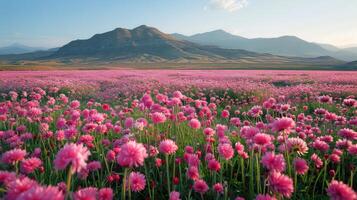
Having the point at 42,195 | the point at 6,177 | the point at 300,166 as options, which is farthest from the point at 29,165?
the point at 300,166

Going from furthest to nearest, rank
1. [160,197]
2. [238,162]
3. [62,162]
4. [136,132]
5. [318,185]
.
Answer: [136,132]
[238,162]
[318,185]
[160,197]
[62,162]

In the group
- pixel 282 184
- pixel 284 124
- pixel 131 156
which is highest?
pixel 284 124

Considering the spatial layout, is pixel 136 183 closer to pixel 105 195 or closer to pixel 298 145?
pixel 105 195

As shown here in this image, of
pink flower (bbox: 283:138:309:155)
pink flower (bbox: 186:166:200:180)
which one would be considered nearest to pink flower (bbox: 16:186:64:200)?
pink flower (bbox: 186:166:200:180)

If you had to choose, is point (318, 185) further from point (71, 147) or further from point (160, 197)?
point (71, 147)

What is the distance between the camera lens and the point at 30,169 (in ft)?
7.45

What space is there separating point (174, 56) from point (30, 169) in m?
163

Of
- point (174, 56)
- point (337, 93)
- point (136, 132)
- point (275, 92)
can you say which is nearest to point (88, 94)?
point (275, 92)

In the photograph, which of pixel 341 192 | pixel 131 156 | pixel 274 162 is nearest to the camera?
pixel 341 192

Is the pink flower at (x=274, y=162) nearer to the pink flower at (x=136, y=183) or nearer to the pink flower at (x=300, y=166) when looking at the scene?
the pink flower at (x=300, y=166)

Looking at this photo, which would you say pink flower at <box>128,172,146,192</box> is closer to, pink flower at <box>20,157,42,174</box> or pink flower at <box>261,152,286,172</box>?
pink flower at <box>20,157,42,174</box>

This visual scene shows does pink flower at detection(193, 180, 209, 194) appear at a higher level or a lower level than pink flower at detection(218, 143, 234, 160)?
lower

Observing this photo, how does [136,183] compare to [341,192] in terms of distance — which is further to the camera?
[136,183]

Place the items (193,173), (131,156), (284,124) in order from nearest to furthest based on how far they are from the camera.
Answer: (131,156) < (284,124) < (193,173)
